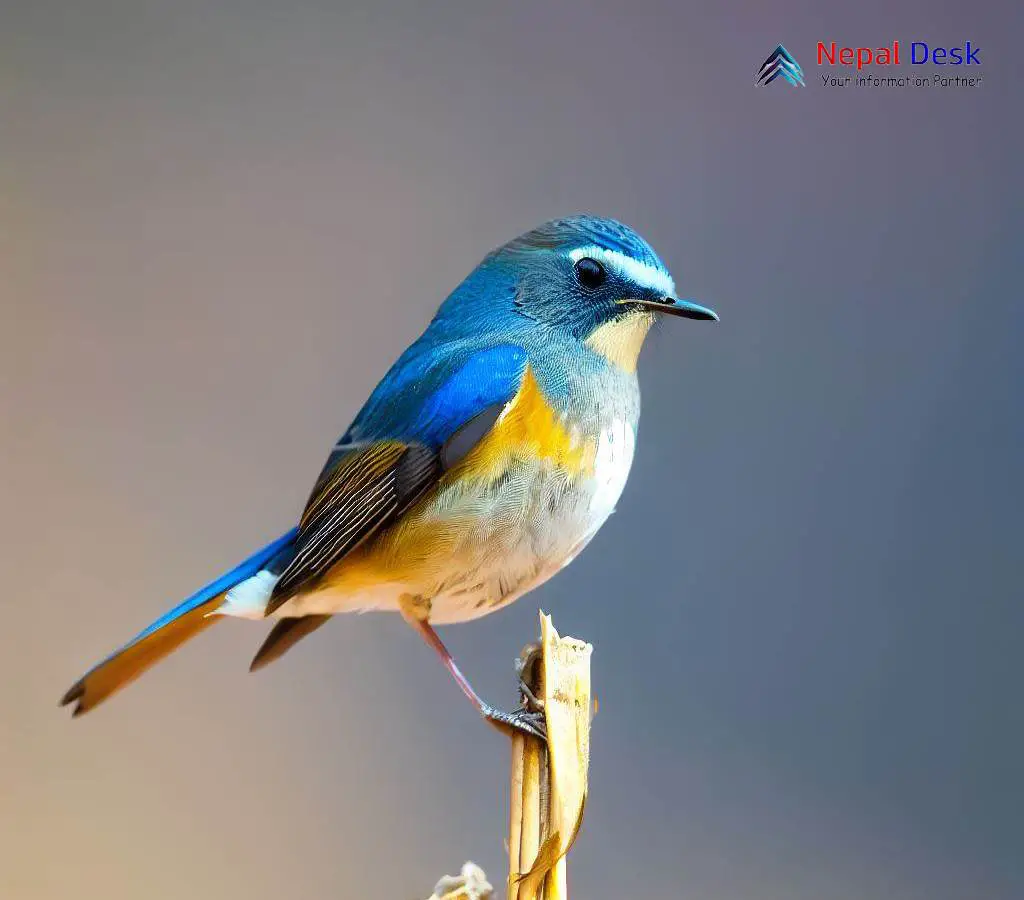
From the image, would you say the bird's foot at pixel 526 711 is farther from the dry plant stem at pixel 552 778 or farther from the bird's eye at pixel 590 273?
the bird's eye at pixel 590 273

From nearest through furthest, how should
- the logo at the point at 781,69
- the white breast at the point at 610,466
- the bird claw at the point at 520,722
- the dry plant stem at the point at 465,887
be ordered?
the dry plant stem at the point at 465,887 < the bird claw at the point at 520,722 < the white breast at the point at 610,466 < the logo at the point at 781,69

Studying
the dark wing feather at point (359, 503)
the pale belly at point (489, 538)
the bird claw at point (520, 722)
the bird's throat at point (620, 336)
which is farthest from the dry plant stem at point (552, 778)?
the bird's throat at point (620, 336)

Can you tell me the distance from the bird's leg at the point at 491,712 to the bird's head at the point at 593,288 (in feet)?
1.48

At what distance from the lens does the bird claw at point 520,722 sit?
4.67ft

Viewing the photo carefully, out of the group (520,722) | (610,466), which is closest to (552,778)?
(520,722)

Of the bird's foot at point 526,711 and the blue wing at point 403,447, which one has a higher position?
the blue wing at point 403,447

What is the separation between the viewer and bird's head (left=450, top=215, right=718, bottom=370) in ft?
5.13

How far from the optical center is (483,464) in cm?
150

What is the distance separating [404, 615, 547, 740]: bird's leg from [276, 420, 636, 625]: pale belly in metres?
0.05

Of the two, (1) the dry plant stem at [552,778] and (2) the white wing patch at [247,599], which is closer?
(1) the dry plant stem at [552,778]

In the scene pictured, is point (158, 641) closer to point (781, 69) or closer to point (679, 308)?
point (679, 308)

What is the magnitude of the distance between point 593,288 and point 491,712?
22.6 inches

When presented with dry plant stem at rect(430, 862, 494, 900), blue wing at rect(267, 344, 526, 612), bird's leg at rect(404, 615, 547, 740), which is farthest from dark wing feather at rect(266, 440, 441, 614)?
dry plant stem at rect(430, 862, 494, 900)

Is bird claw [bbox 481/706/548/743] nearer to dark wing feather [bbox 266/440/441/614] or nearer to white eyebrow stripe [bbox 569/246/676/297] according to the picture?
dark wing feather [bbox 266/440/441/614]
